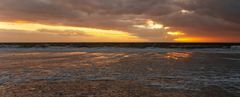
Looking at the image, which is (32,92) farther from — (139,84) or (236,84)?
(236,84)

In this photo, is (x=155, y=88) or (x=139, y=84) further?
(x=139, y=84)

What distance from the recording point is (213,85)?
35.6ft

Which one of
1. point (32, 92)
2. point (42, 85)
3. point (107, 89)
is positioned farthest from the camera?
point (42, 85)

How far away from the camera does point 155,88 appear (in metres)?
10.1

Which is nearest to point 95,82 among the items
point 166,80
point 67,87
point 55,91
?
point 67,87

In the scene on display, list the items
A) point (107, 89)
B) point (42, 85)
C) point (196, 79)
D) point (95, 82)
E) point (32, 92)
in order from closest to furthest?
point (32, 92), point (107, 89), point (42, 85), point (95, 82), point (196, 79)

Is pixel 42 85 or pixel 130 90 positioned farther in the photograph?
pixel 42 85

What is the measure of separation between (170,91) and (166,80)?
7.93 ft

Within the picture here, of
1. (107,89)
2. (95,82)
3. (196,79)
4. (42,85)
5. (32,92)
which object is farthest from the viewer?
(196,79)

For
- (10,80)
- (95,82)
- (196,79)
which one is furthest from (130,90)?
(10,80)

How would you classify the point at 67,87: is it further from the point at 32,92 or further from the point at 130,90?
the point at 130,90

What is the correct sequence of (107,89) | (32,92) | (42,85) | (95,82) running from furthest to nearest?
(95,82)
(42,85)
(107,89)
(32,92)

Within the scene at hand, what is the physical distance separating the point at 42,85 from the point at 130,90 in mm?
3463

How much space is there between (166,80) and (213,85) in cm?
202
